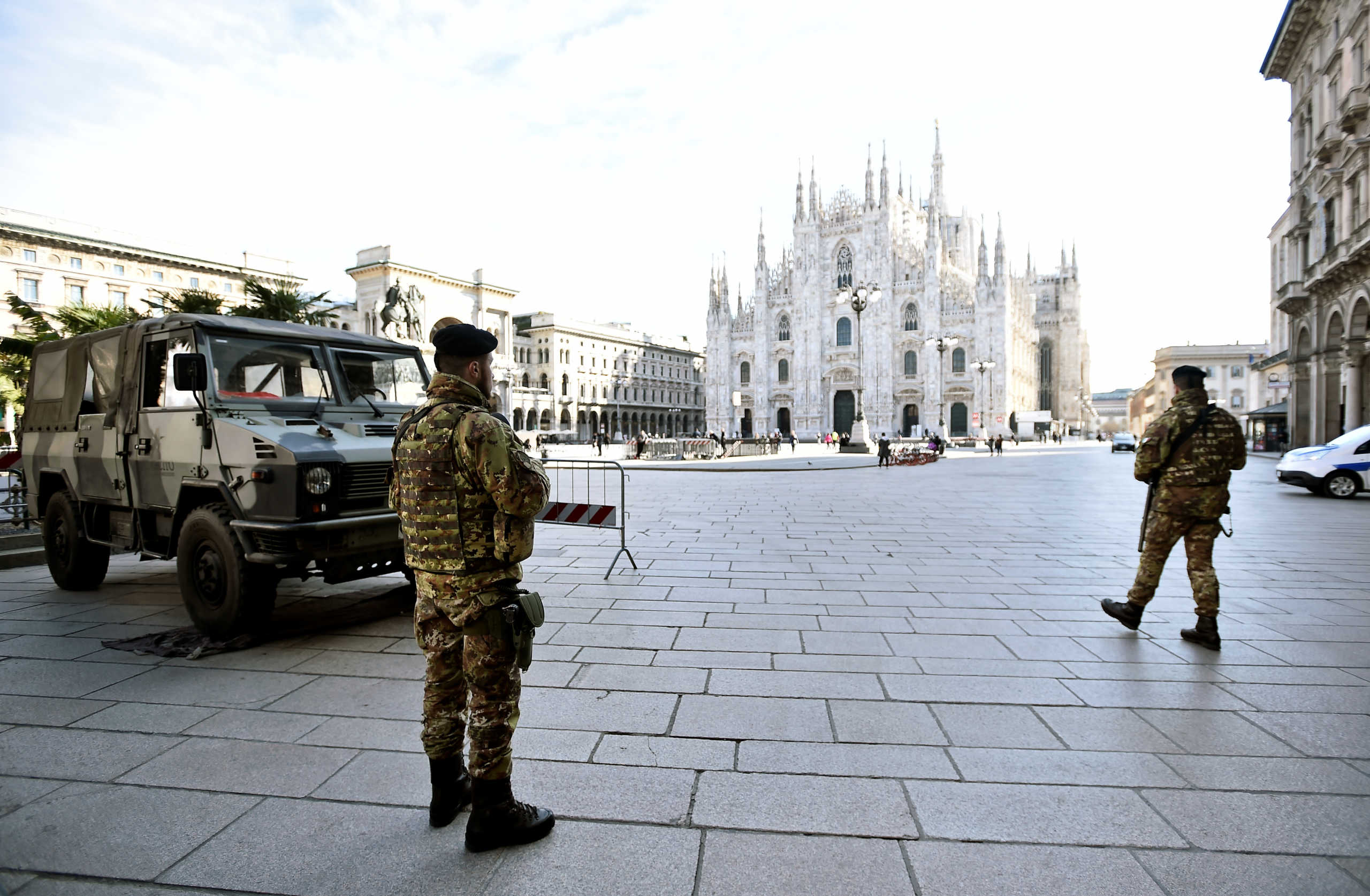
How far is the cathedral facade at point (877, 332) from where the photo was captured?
58.2 m

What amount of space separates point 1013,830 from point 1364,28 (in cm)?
2715

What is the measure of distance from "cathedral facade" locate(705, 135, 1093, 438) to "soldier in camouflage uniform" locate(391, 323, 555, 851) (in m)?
55.2

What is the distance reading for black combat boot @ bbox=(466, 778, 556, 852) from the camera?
2.41 m

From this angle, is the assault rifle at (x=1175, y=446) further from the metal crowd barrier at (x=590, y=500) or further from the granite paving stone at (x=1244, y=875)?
the metal crowd barrier at (x=590, y=500)

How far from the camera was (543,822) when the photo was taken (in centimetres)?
248

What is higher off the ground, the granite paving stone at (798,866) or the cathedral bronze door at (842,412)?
the cathedral bronze door at (842,412)

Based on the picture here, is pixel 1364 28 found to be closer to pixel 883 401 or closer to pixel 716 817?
pixel 716 817

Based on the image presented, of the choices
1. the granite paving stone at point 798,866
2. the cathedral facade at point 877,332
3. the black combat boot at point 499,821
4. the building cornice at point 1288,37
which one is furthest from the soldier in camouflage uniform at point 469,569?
the cathedral facade at point 877,332

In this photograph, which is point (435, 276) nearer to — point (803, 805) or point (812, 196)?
point (812, 196)

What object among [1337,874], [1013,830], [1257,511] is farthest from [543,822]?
[1257,511]

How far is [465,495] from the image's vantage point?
98.0 inches

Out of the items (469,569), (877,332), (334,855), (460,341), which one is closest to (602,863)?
(334,855)

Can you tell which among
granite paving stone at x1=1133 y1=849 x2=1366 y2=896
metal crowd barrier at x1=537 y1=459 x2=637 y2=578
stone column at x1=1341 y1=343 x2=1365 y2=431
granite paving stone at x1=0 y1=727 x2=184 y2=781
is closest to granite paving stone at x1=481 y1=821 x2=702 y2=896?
metal crowd barrier at x1=537 y1=459 x2=637 y2=578

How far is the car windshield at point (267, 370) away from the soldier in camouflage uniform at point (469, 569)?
3.38 meters
